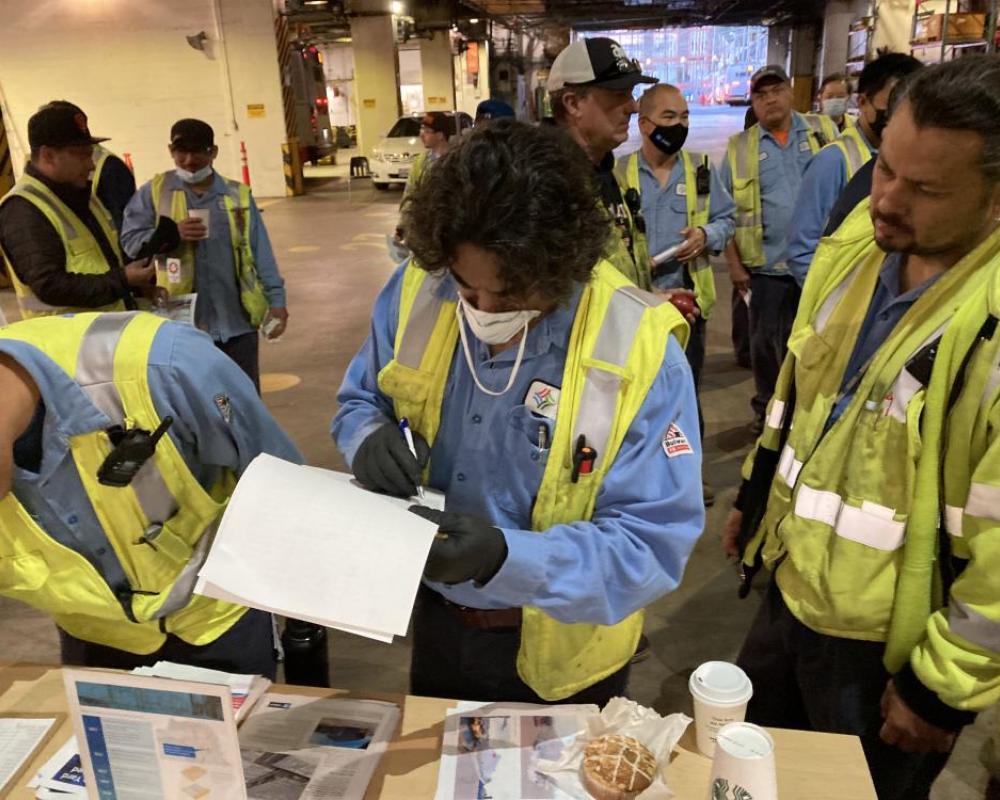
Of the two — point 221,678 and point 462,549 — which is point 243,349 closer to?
point 221,678

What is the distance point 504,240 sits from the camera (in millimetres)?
1085

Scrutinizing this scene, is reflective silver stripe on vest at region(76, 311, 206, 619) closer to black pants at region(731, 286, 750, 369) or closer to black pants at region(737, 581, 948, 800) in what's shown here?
black pants at region(737, 581, 948, 800)

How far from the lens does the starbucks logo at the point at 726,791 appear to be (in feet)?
3.35

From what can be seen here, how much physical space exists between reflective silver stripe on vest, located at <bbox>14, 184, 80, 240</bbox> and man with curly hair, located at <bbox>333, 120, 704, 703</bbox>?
6.86ft

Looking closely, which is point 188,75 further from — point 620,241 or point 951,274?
point 951,274

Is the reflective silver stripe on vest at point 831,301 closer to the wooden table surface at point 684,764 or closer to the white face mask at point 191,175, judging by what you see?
the wooden table surface at point 684,764

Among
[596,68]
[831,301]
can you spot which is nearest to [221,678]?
[831,301]

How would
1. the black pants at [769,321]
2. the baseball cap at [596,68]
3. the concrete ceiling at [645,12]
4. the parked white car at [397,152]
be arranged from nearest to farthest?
the baseball cap at [596,68] → the black pants at [769,321] → the parked white car at [397,152] → the concrete ceiling at [645,12]

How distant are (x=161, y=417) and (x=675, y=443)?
0.85 metres

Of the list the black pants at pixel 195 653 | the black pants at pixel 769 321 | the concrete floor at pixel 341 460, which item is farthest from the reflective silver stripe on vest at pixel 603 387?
the black pants at pixel 769 321

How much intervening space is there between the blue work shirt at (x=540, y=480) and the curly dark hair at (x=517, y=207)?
114 mm

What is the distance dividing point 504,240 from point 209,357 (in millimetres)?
614

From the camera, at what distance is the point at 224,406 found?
54.5 inches

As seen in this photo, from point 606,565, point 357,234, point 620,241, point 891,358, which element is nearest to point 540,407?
point 606,565
